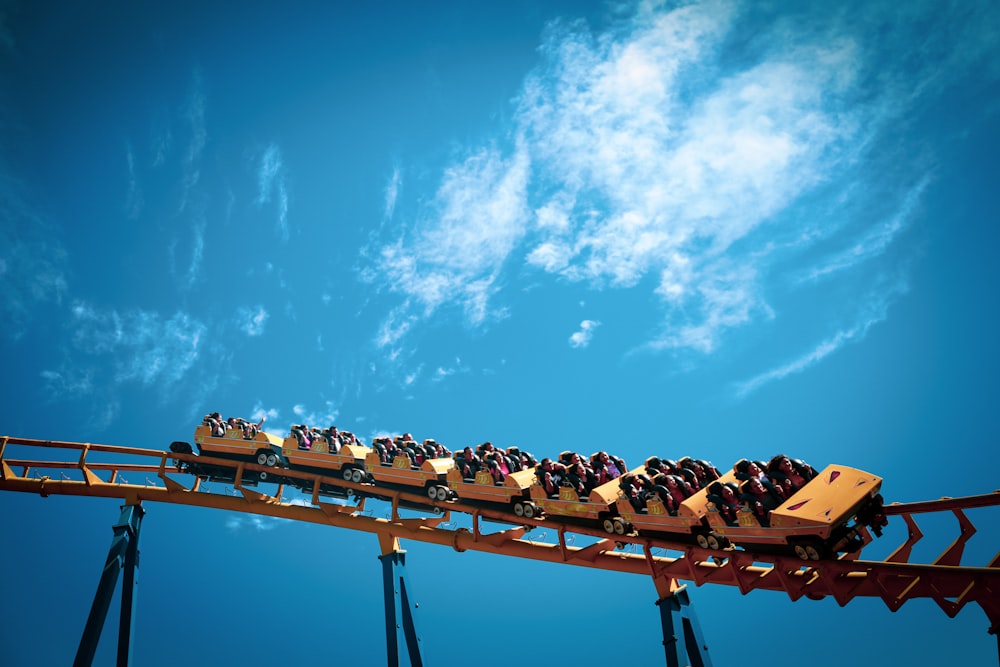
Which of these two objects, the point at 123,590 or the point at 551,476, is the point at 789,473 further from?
the point at 123,590

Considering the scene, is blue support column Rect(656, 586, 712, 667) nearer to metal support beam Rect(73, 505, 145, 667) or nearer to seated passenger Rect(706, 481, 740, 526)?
seated passenger Rect(706, 481, 740, 526)

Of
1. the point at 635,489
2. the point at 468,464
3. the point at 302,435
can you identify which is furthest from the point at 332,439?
the point at 635,489

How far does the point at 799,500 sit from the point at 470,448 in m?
5.37

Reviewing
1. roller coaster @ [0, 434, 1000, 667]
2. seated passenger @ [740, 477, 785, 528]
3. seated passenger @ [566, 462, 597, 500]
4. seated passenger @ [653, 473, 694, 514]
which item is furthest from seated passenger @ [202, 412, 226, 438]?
seated passenger @ [740, 477, 785, 528]

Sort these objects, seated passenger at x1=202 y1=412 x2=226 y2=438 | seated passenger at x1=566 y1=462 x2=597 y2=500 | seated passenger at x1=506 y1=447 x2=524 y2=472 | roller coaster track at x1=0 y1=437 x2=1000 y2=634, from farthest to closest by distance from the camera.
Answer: seated passenger at x1=202 y1=412 x2=226 y2=438, seated passenger at x1=506 y1=447 x2=524 y2=472, seated passenger at x1=566 y1=462 x2=597 y2=500, roller coaster track at x1=0 y1=437 x2=1000 y2=634

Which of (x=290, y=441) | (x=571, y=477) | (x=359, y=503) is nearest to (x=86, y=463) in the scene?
(x=290, y=441)

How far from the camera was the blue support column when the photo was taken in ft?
28.7

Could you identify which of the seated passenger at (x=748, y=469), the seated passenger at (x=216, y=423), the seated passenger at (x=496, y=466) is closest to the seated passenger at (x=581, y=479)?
the seated passenger at (x=496, y=466)

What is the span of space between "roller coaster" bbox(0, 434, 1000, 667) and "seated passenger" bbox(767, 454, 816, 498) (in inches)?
12.7

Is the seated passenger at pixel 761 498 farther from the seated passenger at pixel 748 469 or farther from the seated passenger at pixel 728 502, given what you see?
the seated passenger at pixel 748 469

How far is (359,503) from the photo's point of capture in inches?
520

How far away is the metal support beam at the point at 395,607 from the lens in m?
11.1

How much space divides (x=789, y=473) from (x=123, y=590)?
12180 millimetres

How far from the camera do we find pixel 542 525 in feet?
33.1
